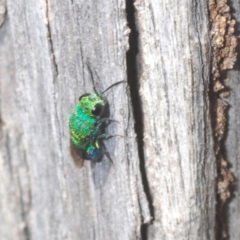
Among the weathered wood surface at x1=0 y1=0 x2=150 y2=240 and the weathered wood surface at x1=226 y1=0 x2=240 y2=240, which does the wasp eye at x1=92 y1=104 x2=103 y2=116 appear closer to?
the weathered wood surface at x1=0 y1=0 x2=150 y2=240

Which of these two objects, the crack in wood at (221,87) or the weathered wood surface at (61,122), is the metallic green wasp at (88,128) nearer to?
the weathered wood surface at (61,122)

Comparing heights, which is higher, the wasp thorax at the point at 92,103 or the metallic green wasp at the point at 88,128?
the wasp thorax at the point at 92,103

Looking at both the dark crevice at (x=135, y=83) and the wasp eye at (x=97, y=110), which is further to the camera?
the wasp eye at (x=97, y=110)

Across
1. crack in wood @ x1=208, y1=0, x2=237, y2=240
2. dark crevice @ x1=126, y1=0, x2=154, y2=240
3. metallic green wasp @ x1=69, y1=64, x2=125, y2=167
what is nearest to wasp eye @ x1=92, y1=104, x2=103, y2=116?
metallic green wasp @ x1=69, y1=64, x2=125, y2=167

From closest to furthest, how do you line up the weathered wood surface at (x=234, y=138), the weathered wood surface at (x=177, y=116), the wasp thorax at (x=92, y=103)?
the weathered wood surface at (x=177, y=116), the weathered wood surface at (x=234, y=138), the wasp thorax at (x=92, y=103)

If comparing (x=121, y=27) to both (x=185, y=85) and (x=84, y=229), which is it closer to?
(x=185, y=85)

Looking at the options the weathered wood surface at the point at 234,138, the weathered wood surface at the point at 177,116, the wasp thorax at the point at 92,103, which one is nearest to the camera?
the weathered wood surface at the point at 177,116

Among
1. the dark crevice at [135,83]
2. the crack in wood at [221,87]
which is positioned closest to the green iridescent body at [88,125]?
the dark crevice at [135,83]
